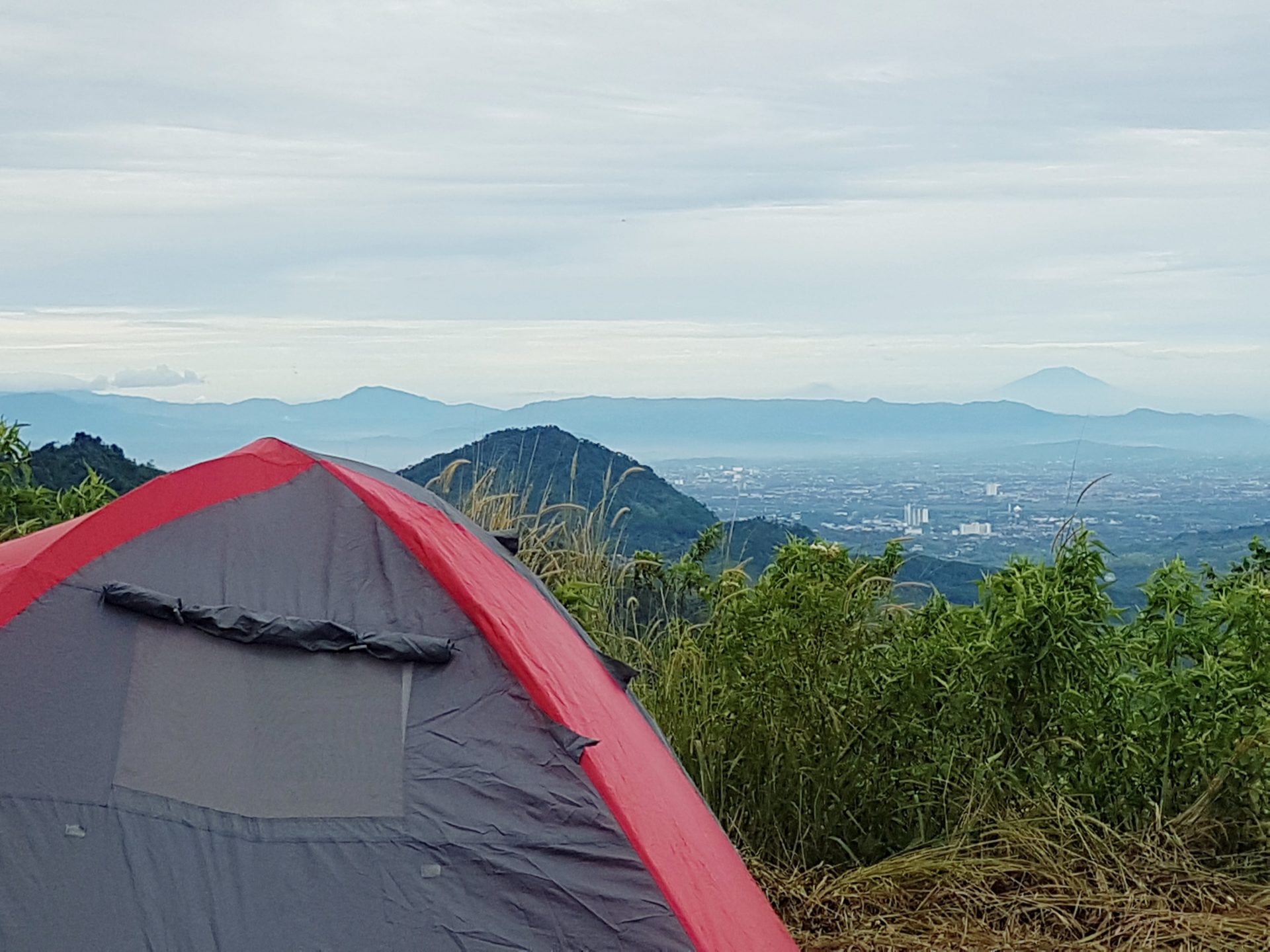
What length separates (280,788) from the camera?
2.60m

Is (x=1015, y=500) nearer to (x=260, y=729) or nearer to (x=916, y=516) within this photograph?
(x=916, y=516)

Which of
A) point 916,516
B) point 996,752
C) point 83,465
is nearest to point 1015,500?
point 916,516

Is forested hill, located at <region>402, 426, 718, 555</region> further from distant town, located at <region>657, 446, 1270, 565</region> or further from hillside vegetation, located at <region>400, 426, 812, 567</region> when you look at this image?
distant town, located at <region>657, 446, 1270, 565</region>

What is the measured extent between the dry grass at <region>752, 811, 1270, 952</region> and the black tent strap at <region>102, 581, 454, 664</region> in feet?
5.77

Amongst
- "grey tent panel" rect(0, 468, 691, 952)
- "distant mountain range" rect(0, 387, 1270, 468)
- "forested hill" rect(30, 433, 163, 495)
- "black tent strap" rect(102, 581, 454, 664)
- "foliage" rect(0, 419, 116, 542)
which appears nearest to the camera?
"grey tent panel" rect(0, 468, 691, 952)

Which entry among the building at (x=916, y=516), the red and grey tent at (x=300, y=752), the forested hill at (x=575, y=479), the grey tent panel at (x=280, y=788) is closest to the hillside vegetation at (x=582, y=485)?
the forested hill at (x=575, y=479)

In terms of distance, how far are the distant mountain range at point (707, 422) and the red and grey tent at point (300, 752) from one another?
7.01 metres

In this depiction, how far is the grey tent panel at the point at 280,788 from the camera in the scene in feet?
7.91

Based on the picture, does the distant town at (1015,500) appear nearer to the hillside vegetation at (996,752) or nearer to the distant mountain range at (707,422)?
the hillside vegetation at (996,752)

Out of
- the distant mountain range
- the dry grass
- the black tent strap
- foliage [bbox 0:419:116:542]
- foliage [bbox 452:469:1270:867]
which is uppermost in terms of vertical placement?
the distant mountain range

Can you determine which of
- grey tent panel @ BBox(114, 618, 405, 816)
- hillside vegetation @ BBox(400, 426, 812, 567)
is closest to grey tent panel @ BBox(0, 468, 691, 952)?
grey tent panel @ BBox(114, 618, 405, 816)

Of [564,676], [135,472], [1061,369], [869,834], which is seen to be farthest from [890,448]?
[564,676]

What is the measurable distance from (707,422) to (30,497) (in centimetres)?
1122

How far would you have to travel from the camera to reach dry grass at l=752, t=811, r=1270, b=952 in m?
3.80
